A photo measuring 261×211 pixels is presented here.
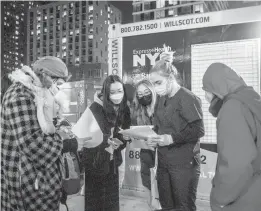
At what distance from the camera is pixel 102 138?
2.66 metres

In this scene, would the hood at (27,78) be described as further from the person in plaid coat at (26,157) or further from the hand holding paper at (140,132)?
the hand holding paper at (140,132)

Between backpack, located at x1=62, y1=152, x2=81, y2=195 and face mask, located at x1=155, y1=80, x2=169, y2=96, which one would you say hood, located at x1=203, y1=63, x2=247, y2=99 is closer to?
face mask, located at x1=155, y1=80, x2=169, y2=96

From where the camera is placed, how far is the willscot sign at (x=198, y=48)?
276 cm

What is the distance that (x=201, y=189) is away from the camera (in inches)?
Result: 122

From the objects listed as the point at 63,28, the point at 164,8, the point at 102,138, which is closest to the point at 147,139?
the point at 102,138

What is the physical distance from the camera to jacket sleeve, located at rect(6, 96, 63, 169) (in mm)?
1821

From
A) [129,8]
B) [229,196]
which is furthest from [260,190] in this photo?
[129,8]

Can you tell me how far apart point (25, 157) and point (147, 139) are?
1.01 m

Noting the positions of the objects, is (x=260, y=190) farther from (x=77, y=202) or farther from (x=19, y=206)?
(x=77, y=202)

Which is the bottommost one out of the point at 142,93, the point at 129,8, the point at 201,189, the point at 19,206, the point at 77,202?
the point at 77,202

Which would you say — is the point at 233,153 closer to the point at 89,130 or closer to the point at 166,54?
the point at 89,130

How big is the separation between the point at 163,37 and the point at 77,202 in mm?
2210

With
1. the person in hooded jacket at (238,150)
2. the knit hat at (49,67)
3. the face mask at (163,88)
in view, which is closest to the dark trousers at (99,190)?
the face mask at (163,88)

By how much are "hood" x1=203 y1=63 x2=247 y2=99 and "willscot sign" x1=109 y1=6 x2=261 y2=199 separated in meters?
1.27
